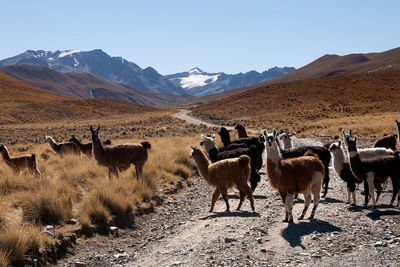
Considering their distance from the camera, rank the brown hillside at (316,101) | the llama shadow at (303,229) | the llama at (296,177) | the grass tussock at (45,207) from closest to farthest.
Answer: the llama shadow at (303,229) < the llama at (296,177) < the grass tussock at (45,207) < the brown hillside at (316,101)

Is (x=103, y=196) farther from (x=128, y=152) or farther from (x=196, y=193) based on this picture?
(x=196, y=193)

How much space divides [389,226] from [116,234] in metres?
5.36

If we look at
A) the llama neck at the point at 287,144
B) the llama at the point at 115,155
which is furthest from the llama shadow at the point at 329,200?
the llama at the point at 115,155

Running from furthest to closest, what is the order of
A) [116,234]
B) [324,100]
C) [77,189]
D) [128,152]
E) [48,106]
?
[48,106] < [324,100] < [128,152] < [77,189] < [116,234]

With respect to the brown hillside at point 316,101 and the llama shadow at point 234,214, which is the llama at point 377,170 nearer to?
the llama shadow at point 234,214

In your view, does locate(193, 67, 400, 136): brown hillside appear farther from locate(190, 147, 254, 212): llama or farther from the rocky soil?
the rocky soil

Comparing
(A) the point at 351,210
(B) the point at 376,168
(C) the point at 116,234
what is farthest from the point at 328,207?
(C) the point at 116,234

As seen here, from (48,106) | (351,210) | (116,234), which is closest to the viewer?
(116,234)

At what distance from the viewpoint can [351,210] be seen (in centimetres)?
827

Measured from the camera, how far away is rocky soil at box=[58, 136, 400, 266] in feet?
19.1

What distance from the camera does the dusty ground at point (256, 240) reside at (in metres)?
5.81

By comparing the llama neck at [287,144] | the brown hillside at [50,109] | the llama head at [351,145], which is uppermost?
the brown hillside at [50,109]

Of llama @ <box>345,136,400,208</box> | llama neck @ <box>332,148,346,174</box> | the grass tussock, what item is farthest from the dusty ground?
llama neck @ <box>332,148,346,174</box>

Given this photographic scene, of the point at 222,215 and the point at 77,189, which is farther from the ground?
the point at 77,189
